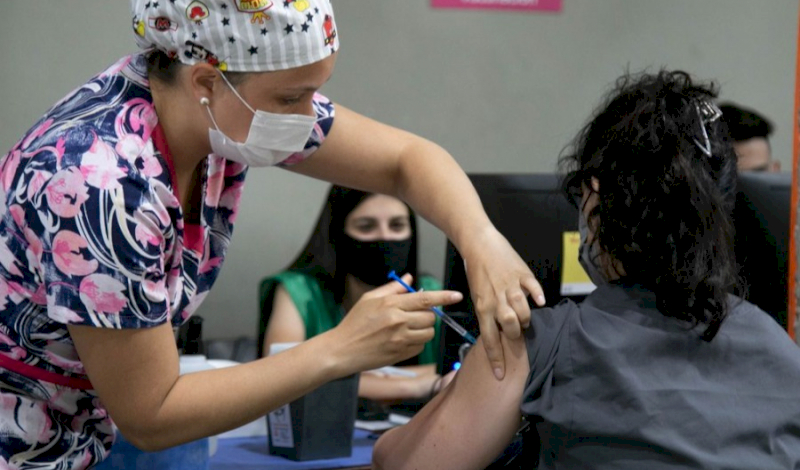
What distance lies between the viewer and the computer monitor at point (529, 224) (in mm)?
1910

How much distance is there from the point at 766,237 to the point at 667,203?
758mm

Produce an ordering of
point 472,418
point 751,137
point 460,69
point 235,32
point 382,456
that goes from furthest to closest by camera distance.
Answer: point 460,69 → point 751,137 → point 382,456 → point 472,418 → point 235,32

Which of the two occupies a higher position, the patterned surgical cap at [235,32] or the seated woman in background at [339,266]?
the patterned surgical cap at [235,32]

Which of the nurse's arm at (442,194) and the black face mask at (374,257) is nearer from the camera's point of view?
the nurse's arm at (442,194)

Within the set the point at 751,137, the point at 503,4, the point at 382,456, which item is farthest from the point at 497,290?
the point at 503,4

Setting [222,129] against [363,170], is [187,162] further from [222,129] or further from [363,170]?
[363,170]

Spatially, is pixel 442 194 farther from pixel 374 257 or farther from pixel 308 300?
pixel 308 300

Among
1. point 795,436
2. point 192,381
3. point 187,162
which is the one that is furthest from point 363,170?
point 795,436

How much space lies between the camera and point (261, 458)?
1.97 meters

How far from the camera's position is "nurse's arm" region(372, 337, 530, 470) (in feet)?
4.46

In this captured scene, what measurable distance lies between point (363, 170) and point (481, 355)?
42 cm

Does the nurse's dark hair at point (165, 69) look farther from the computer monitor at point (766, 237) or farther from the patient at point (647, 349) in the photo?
the computer monitor at point (766, 237)

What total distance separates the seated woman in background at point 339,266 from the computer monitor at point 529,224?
95cm

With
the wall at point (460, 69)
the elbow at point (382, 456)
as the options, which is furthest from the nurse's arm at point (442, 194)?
the wall at point (460, 69)
